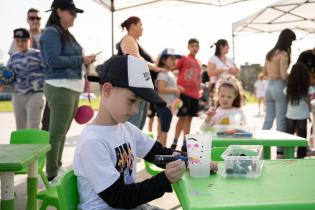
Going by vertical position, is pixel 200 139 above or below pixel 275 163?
above

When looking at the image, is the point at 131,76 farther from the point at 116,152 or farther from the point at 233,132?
the point at 233,132

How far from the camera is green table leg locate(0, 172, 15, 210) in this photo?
2004 mm

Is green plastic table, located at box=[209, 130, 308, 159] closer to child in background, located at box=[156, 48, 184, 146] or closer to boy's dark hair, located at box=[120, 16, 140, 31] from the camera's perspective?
boy's dark hair, located at box=[120, 16, 140, 31]

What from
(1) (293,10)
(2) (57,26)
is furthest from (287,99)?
(1) (293,10)

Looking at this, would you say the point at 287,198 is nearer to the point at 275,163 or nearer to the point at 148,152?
the point at 275,163

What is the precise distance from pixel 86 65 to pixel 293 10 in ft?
21.0

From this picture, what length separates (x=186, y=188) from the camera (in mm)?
1359

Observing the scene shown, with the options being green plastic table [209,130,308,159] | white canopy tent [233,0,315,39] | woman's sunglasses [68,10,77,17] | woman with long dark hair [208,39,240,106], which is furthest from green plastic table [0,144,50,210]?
white canopy tent [233,0,315,39]

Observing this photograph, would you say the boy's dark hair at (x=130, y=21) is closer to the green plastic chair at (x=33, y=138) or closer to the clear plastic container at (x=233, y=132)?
the green plastic chair at (x=33, y=138)

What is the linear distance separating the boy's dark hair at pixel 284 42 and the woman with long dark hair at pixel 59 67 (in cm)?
247

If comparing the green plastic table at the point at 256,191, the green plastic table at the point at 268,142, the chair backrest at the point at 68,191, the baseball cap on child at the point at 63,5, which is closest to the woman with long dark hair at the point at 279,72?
the green plastic table at the point at 268,142

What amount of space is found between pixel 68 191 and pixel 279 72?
4.12 meters

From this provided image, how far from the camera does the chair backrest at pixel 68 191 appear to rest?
1380mm

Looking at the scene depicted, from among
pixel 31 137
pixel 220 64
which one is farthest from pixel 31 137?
pixel 220 64
